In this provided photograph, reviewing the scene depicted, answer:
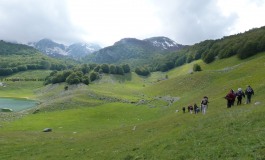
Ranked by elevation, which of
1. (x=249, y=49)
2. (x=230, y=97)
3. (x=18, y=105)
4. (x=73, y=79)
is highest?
(x=249, y=49)

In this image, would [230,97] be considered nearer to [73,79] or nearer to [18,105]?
[18,105]

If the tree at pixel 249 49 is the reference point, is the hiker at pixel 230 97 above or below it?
below

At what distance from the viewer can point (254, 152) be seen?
21.8 m

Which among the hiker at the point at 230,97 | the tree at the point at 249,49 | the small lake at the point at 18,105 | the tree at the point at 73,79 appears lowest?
the small lake at the point at 18,105

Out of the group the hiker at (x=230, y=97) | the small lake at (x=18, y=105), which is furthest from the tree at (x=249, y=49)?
the small lake at (x=18, y=105)

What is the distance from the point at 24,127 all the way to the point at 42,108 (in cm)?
3332

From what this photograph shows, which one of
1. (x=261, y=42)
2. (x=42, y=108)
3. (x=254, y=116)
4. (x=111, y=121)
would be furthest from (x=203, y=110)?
(x=261, y=42)

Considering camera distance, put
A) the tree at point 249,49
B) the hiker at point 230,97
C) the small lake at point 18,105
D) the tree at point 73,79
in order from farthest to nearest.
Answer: the tree at point 73,79 → the small lake at point 18,105 → the tree at point 249,49 → the hiker at point 230,97

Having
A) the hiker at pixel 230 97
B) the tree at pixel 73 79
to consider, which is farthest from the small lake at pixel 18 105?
the hiker at pixel 230 97

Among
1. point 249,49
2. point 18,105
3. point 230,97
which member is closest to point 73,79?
point 18,105

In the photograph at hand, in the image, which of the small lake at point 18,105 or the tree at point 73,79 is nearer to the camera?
the small lake at point 18,105

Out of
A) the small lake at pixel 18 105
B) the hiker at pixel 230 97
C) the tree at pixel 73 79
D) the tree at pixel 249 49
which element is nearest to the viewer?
the hiker at pixel 230 97

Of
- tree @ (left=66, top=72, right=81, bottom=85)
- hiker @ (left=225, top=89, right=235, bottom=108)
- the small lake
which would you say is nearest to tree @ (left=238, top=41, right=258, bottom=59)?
hiker @ (left=225, top=89, right=235, bottom=108)

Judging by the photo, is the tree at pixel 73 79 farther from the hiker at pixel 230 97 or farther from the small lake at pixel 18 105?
the hiker at pixel 230 97
